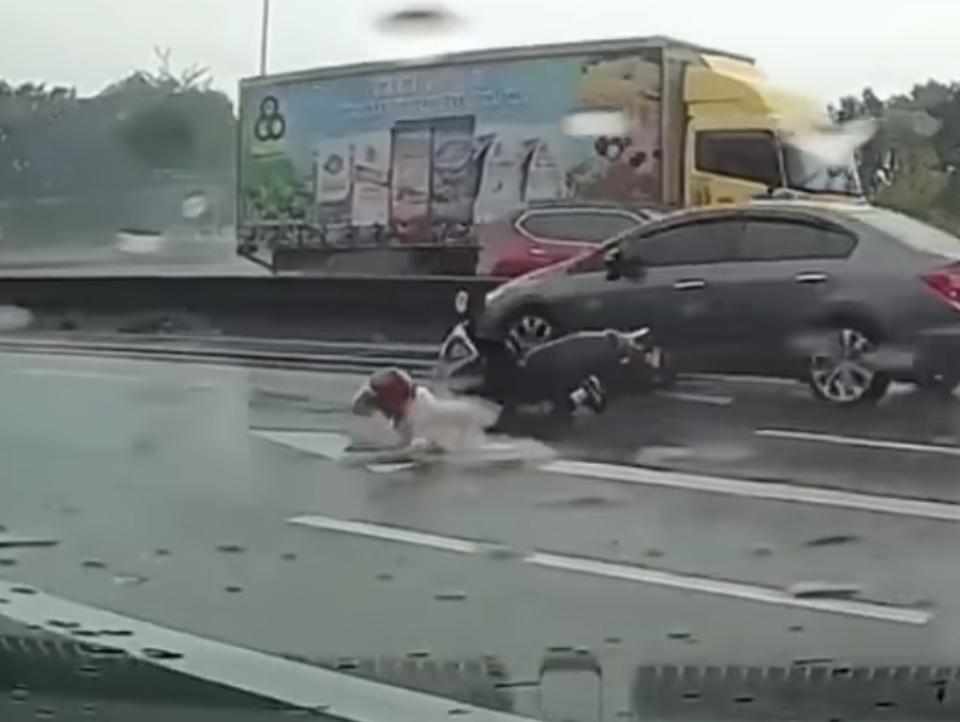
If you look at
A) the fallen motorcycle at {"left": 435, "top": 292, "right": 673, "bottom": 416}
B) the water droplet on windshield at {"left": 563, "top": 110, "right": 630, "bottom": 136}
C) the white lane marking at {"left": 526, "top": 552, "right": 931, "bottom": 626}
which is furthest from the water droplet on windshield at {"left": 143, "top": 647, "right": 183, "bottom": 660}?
the water droplet on windshield at {"left": 563, "top": 110, "right": 630, "bottom": 136}

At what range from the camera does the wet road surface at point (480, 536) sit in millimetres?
4688

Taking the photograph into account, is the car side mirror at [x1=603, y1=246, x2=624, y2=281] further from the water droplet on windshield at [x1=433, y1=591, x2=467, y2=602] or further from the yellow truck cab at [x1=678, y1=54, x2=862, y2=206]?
the water droplet on windshield at [x1=433, y1=591, x2=467, y2=602]

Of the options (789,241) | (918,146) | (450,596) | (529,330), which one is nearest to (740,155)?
(789,241)

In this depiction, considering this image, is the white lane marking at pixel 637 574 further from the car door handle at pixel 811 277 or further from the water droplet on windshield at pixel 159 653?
the car door handle at pixel 811 277

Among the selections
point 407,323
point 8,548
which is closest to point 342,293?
point 407,323

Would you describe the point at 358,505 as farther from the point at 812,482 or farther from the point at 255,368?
the point at 812,482

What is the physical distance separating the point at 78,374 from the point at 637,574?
2222 millimetres

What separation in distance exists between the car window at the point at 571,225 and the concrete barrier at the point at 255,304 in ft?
0.70

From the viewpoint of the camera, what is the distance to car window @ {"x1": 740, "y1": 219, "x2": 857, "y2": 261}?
19.6 feet

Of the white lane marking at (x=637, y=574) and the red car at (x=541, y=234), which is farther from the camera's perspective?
the red car at (x=541, y=234)

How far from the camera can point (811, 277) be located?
6453 millimetres

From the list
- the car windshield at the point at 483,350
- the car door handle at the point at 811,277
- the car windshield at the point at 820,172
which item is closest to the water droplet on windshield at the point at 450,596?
the car windshield at the point at 483,350

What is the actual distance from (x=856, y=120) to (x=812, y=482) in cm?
130

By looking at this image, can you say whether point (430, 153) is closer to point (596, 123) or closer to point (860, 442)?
point (596, 123)
